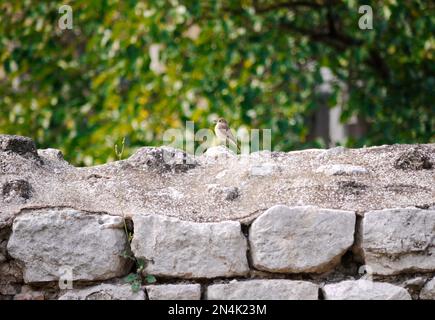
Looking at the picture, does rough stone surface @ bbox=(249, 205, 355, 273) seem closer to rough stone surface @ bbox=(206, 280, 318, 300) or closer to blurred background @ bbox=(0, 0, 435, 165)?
rough stone surface @ bbox=(206, 280, 318, 300)

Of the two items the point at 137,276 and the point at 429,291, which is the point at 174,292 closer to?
the point at 137,276

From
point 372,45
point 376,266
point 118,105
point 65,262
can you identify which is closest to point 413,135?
point 372,45

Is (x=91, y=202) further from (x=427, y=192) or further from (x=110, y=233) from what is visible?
(x=427, y=192)

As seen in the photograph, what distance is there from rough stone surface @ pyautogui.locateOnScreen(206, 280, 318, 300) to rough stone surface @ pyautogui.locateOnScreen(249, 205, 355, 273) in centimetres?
5

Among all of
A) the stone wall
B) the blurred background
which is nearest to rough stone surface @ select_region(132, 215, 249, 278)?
the stone wall

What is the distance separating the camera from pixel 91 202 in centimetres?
301

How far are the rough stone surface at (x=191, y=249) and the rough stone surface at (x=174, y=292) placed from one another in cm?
4

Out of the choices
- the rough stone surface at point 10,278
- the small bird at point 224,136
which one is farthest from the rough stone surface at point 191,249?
the small bird at point 224,136

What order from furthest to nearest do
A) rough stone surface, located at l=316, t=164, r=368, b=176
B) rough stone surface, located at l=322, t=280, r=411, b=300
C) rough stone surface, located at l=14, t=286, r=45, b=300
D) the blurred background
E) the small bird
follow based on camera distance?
the blurred background
the small bird
rough stone surface, located at l=316, t=164, r=368, b=176
rough stone surface, located at l=14, t=286, r=45, b=300
rough stone surface, located at l=322, t=280, r=411, b=300

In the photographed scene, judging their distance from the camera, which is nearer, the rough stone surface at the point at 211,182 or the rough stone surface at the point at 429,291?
the rough stone surface at the point at 429,291

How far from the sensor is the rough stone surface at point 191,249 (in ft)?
9.31

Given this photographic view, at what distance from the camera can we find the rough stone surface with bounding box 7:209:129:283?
2.85 meters

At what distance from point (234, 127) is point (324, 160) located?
12.2 ft

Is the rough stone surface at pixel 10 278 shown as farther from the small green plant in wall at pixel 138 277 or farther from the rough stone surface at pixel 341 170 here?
the rough stone surface at pixel 341 170
